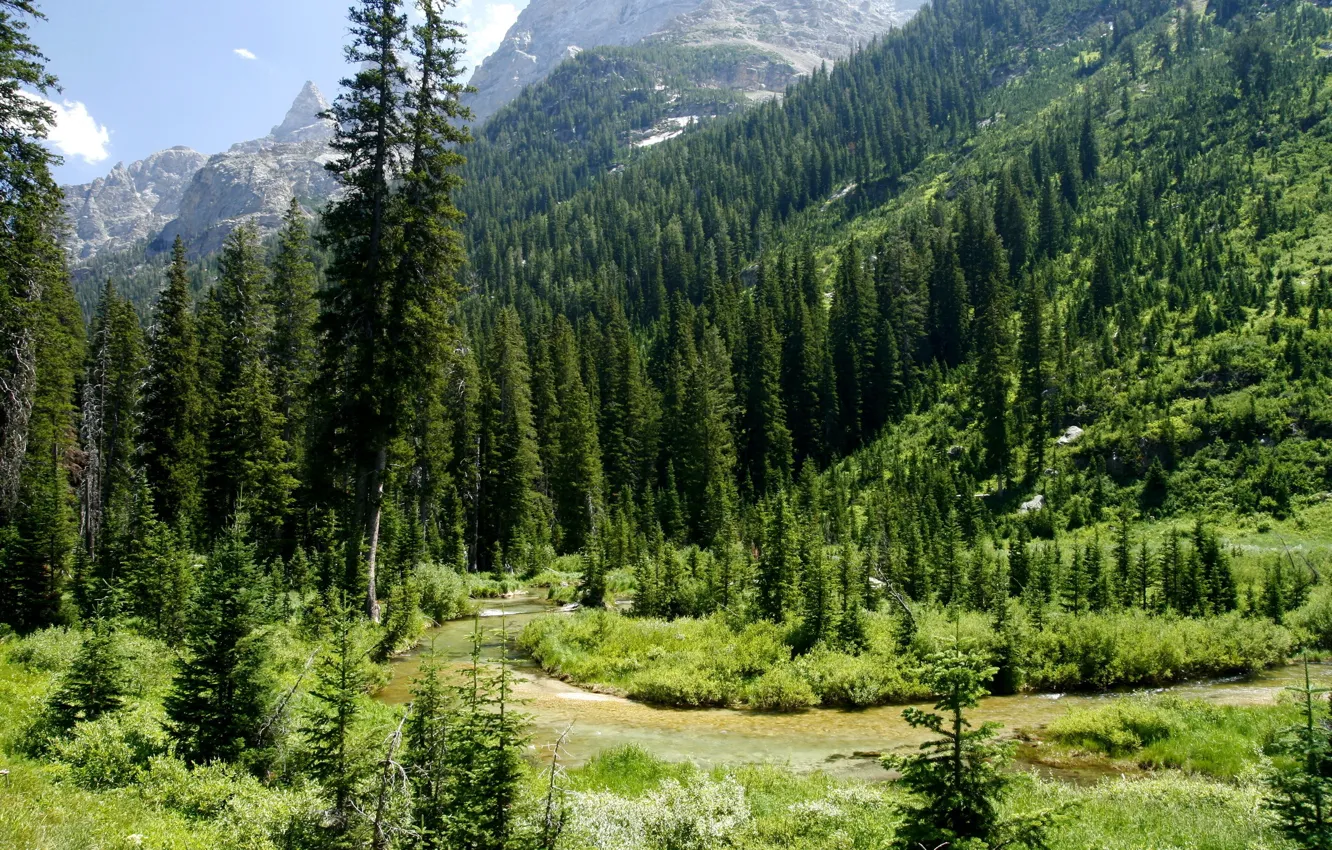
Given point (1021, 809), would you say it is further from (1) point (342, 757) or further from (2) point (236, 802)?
(2) point (236, 802)

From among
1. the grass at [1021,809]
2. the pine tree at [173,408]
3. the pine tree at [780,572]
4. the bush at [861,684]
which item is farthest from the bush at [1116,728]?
the pine tree at [173,408]

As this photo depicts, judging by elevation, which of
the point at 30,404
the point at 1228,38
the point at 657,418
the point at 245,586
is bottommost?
the point at 245,586

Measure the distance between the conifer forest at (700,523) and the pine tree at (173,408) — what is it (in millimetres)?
233

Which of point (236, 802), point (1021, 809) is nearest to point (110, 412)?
point (236, 802)

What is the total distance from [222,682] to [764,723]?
12.5 meters

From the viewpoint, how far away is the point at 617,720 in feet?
60.1

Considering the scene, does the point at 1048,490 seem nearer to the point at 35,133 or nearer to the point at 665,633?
the point at 665,633

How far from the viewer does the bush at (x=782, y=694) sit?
19.7 meters

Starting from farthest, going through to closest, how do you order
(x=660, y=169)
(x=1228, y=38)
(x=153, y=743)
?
(x=660, y=169) < (x=1228, y=38) < (x=153, y=743)

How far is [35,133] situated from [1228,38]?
152 m

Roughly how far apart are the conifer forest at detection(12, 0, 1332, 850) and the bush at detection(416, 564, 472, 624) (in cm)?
27

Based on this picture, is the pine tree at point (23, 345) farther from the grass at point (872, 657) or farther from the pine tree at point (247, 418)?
the grass at point (872, 657)

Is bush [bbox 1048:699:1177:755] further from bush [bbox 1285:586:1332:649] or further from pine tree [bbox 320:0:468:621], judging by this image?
pine tree [bbox 320:0:468:621]

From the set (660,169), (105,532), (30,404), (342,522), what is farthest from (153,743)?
(660,169)
